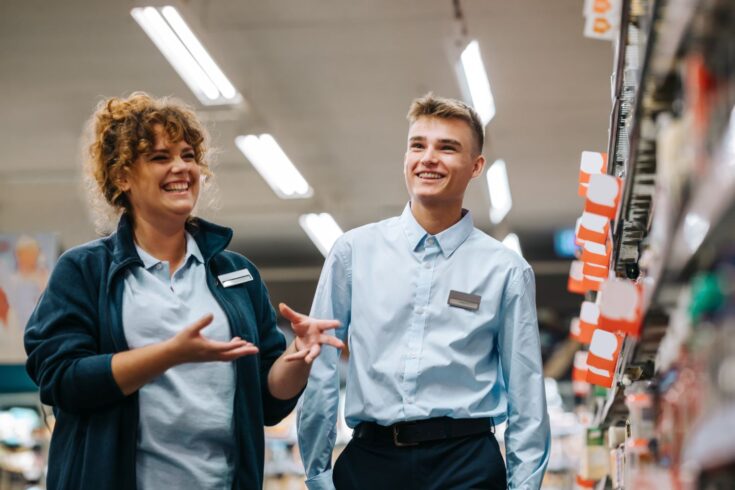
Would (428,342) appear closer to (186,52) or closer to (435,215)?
(435,215)

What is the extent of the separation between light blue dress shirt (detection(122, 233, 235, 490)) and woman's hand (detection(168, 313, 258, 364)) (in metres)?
0.25

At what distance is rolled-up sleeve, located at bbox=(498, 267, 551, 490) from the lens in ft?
9.30

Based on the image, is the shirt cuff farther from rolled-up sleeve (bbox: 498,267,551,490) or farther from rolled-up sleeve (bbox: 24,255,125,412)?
rolled-up sleeve (bbox: 24,255,125,412)

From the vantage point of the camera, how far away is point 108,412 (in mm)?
2426

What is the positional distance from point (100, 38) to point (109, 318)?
578cm

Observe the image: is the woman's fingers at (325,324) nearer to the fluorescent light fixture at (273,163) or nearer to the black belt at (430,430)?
the black belt at (430,430)

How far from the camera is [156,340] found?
252cm

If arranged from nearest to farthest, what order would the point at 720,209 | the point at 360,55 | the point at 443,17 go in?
the point at 720,209 < the point at 443,17 < the point at 360,55

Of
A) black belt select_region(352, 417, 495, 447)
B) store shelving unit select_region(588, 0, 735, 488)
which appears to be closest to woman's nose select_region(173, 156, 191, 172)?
black belt select_region(352, 417, 495, 447)

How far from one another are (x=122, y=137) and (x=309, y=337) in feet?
2.33

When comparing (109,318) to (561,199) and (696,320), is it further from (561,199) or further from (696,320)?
(561,199)

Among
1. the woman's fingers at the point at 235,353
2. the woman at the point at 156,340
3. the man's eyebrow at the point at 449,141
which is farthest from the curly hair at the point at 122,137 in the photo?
the man's eyebrow at the point at 449,141

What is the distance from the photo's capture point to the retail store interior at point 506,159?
4.87ft

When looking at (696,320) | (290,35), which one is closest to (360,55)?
(290,35)
